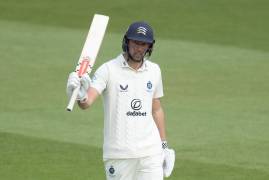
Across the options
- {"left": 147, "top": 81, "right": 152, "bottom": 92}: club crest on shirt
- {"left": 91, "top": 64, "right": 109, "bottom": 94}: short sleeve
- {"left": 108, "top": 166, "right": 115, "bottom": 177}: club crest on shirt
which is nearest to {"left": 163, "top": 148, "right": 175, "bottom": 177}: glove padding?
{"left": 108, "top": 166, "right": 115, "bottom": 177}: club crest on shirt

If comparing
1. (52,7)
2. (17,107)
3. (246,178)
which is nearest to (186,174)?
(246,178)

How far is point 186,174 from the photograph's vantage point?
482 inches

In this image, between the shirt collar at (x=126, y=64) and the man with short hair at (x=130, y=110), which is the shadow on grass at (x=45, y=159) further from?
the shirt collar at (x=126, y=64)

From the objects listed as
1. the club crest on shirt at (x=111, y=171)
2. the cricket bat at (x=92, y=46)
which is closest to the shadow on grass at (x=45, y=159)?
the club crest on shirt at (x=111, y=171)

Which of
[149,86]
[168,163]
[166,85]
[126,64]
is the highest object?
[166,85]

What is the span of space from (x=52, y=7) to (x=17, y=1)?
1121mm

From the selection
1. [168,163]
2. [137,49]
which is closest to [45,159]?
[168,163]

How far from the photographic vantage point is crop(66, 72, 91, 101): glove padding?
794 cm

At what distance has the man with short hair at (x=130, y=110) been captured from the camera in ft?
27.9

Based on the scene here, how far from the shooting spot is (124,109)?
8.52 m

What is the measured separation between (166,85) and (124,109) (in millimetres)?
10219

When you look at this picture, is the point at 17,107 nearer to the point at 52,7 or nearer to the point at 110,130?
the point at 110,130

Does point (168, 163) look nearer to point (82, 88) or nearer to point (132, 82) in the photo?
point (132, 82)

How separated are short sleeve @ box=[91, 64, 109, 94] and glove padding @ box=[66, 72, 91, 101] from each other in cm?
24
